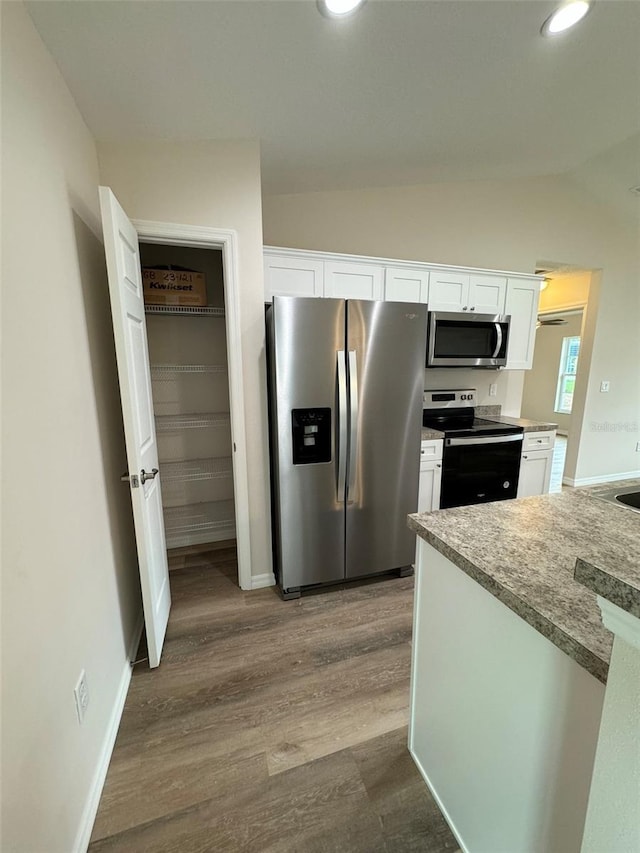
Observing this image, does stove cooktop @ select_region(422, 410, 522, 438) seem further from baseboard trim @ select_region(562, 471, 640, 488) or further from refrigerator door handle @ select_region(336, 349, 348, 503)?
baseboard trim @ select_region(562, 471, 640, 488)

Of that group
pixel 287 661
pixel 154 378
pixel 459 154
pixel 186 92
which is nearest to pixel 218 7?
pixel 186 92

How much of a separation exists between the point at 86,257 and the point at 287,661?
208 cm

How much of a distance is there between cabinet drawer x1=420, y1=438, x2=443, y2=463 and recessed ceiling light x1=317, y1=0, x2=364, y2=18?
2160 mm

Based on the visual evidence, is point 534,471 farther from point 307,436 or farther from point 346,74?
point 346,74

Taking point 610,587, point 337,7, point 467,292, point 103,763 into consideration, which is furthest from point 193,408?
point 610,587

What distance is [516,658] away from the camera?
0.84 m

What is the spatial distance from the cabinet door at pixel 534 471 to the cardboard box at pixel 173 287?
2.85m

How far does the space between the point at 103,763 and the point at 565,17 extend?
3376 millimetres

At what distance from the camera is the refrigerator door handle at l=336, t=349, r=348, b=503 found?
2060mm

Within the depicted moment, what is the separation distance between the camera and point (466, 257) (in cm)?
329

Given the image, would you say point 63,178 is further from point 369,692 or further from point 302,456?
point 369,692

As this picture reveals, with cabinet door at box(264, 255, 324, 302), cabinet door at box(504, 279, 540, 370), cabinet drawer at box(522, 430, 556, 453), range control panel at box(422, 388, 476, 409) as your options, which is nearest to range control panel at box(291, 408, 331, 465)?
cabinet door at box(264, 255, 324, 302)

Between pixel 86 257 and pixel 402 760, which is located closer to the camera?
pixel 402 760

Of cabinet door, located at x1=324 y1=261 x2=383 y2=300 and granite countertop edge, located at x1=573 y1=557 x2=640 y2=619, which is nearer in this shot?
granite countertop edge, located at x1=573 y1=557 x2=640 y2=619
